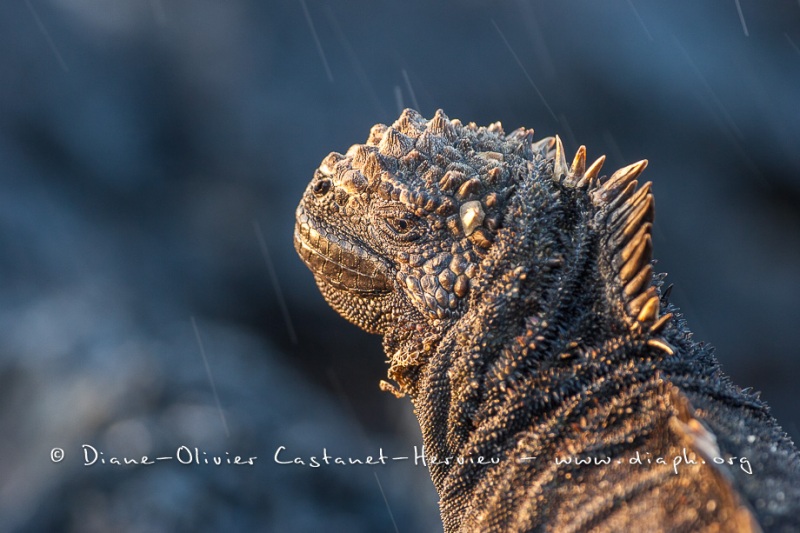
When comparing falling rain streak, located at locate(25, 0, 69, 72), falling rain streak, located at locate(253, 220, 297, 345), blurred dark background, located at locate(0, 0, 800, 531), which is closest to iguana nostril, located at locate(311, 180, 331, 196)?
blurred dark background, located at locate(0, 0, 800, 531)

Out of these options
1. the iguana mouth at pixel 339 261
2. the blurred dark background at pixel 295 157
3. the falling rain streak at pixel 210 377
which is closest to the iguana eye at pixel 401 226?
the iguana mouth at pixel 339 261

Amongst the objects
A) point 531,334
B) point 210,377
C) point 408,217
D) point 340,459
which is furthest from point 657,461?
A: point 210,377

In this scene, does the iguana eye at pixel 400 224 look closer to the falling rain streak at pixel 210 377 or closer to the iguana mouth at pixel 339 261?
the iguana mouth at pixel 339 261

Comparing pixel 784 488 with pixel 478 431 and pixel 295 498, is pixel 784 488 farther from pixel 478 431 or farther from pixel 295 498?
pixel 295 498

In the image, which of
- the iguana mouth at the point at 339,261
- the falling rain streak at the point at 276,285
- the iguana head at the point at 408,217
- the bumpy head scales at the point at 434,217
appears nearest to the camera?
the bumpy head scales at the point at 434,217

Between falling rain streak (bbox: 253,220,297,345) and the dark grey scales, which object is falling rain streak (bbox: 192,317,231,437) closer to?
falling rain streak (bbox: 253,220,297,345)

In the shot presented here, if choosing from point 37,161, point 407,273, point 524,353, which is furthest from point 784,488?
point 37,161

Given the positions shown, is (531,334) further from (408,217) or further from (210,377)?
(210,377)

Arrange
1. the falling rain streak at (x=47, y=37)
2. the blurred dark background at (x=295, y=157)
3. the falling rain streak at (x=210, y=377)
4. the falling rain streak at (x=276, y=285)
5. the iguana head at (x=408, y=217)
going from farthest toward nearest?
1. the falling rain streak at (x=276, y=285)
2. the falling rain streak at (x=47, y=37)
3. the blurred dark background at (x=295, y=157)
4. the falling rain streak at (x=210, y=377)
5. the iguana head at (x=408, y=217)
